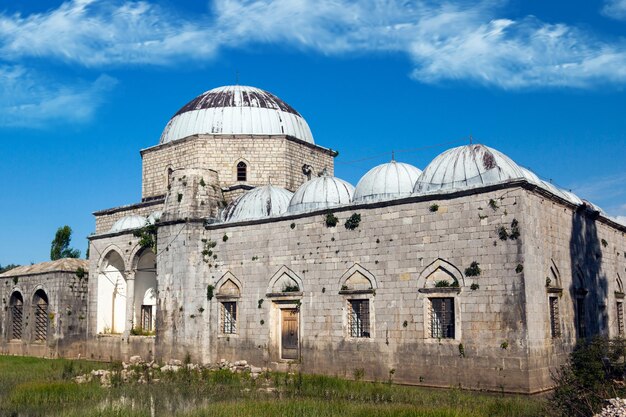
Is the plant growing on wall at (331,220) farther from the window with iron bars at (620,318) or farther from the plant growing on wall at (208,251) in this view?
the window with iron bars at (620,318)

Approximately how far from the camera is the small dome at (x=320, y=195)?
19375mm

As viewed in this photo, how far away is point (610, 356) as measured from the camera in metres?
13.9

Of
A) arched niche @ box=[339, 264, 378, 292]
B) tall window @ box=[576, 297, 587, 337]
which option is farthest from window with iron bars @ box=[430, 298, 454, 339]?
tall window @ box=[576, 297, 587, 337]

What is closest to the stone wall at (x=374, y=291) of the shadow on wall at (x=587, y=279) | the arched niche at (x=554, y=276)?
the arched niche at (x=554, y=276)

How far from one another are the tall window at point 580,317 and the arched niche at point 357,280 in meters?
5.33

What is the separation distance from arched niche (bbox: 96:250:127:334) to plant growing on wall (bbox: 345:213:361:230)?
11317 millimetres

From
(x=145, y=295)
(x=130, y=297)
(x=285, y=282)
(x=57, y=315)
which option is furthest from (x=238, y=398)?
(x=57, y=315)

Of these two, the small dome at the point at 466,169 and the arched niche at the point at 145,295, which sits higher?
the small dome at the point at 466,169

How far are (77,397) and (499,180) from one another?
10337 mm

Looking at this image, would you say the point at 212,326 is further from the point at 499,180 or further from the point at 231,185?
the point at 499,180

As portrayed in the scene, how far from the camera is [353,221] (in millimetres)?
17750

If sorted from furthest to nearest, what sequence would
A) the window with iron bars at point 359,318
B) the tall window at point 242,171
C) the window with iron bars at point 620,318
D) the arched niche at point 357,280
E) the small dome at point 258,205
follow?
the tall window at point 242,171, the small dome at point 258,205, the window with iron bars at point 620,318, the window with iron bars at point 359,318, the arched niche at point 357,280

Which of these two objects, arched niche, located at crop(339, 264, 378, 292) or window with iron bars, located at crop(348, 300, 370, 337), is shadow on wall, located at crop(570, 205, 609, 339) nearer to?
arched niche, located at crop(339, 264, 378, 292)

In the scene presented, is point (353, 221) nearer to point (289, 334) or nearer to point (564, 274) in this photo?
point (289, 334)
